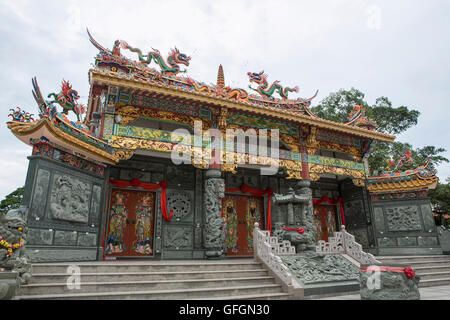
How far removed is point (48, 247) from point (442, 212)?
18.7m

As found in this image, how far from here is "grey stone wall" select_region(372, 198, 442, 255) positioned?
10648 millimetres

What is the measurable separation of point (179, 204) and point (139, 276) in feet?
14.6

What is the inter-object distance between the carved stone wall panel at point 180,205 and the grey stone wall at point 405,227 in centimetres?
746

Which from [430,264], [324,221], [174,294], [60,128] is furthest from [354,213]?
[60,128]

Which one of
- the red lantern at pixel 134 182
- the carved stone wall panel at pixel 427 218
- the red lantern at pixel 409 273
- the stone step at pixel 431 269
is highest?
the red lantern at pixel 134 182

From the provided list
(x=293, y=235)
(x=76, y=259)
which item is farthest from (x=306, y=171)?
(x=76, y=259)

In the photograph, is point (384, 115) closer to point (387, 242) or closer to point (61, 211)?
point (387, 242)

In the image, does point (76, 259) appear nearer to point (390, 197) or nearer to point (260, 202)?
point (260, 202)

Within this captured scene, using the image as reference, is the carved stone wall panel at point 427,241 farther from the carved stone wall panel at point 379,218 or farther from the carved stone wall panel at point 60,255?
the carved stone wall panel at point 60,255

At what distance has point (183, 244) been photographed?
31.2 feet

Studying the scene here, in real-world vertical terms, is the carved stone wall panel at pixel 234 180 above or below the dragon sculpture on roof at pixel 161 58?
below

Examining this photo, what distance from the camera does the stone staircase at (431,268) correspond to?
7.59m

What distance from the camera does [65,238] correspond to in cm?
655

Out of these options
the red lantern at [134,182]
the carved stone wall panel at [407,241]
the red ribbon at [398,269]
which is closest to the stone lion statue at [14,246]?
the red lantern at [134,182]
